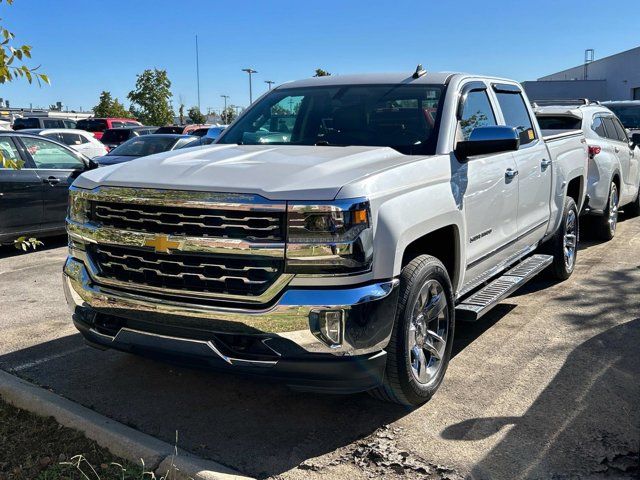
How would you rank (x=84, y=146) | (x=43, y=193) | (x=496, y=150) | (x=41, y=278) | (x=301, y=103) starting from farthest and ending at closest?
(x=84, y=146), (x=43, y=193), (x=41, y=278), (x=301, y=103), (x=496, y=150)

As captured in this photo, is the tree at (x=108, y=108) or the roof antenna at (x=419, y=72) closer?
the roof antenna at (x=419, y=72)

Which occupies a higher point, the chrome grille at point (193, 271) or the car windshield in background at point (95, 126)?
the car windshield in background at point (95, 126)

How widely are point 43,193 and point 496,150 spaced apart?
6.28 m

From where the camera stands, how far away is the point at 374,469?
3.21 meters

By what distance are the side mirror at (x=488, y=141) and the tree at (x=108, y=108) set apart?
183 ft

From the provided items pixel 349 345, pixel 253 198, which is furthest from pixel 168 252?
pixel 349 345

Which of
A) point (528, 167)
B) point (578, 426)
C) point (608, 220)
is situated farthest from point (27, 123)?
point (578, 426)

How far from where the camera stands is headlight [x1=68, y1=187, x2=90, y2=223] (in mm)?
3734

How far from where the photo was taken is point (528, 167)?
Answer: 538cm

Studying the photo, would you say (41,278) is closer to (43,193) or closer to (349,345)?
(43,193)

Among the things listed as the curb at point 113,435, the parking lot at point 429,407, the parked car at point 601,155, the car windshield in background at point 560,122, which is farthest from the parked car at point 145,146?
the curb at point 113,435

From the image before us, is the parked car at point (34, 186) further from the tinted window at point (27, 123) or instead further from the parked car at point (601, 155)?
the tinted window at point (27, 123)

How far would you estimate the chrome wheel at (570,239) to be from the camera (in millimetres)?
6703

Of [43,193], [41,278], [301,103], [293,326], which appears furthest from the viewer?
[43,193]
